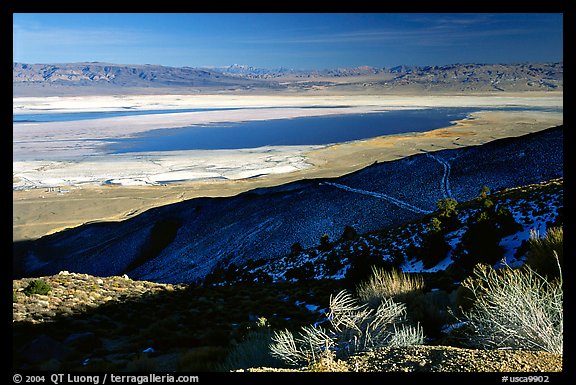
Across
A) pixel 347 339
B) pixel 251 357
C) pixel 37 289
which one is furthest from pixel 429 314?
pixel 37 289

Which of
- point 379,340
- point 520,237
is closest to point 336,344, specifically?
point 379,340

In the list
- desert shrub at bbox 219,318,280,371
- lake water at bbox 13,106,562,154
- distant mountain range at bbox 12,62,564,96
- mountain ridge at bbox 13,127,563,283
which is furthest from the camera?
distant mountain range at bbox 12,62,564,96

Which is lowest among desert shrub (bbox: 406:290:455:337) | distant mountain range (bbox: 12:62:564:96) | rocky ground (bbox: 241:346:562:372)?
desert shrub (bbox: 406:290:455:337)

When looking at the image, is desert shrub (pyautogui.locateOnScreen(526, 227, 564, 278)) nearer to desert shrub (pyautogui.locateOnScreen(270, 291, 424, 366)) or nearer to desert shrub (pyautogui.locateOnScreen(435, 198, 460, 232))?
desert shrub (pyautogui.locateOnScreen(270, 291, 424, 366))

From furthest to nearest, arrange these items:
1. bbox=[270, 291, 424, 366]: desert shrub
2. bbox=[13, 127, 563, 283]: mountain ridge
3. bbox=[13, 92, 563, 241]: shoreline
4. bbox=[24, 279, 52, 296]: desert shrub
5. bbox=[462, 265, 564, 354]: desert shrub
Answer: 1. bbox=[13, 92, 563, 241]: shoreline
2. bbox=[13, 127, 563, 283]: mountain ridge
3. bbox=[24, 279, 52, 296]: desert shrub
4. bbox=[270, 291, 424, 366]: desert shrub
5. bbox=[462, 265, 564, 354]: desert shrub

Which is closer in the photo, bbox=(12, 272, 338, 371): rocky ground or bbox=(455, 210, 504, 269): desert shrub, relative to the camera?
bbox=(12, 272, 338, 371): rocky ground

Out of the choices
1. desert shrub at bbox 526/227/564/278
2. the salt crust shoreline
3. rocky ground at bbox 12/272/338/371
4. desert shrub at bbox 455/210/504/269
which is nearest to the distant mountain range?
the salt crust shoreline
